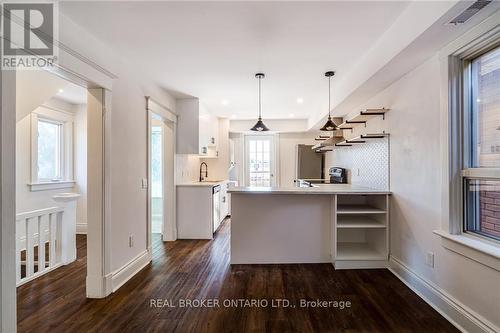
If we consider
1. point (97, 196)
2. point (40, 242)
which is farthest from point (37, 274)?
point (97, 196)

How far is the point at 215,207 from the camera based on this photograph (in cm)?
466

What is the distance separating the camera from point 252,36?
89.5 inches

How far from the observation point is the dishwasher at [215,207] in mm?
4465

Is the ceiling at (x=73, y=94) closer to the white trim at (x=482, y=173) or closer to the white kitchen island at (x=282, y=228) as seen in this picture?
the white kitchen island at (x=282, y=228)

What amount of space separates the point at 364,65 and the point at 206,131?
123 inches

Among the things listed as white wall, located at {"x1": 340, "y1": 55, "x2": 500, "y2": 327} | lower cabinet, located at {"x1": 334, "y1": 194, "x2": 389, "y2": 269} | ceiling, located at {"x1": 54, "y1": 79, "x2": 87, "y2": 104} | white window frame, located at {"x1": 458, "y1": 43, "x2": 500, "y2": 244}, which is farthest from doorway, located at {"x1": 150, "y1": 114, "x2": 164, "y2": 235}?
white window frame, located at {"x1": 458, "y1": 43, "x2": 500, "y2": 244}

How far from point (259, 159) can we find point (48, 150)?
4.40m

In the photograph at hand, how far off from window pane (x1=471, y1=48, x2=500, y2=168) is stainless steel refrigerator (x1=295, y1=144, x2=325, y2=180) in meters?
4.36

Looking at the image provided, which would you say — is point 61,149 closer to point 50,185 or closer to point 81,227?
point 50,185

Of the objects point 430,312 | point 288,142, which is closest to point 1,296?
point 430,312

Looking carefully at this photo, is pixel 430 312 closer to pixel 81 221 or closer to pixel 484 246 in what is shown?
pixel 484 246

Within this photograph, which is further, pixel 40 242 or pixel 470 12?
pixel 40 242

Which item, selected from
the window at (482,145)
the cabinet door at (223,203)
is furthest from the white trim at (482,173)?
the cabinet door at (223,203)

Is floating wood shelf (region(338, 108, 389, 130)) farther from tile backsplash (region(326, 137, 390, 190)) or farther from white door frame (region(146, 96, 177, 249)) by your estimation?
white door frame (region(146, 96, 177, 249))
